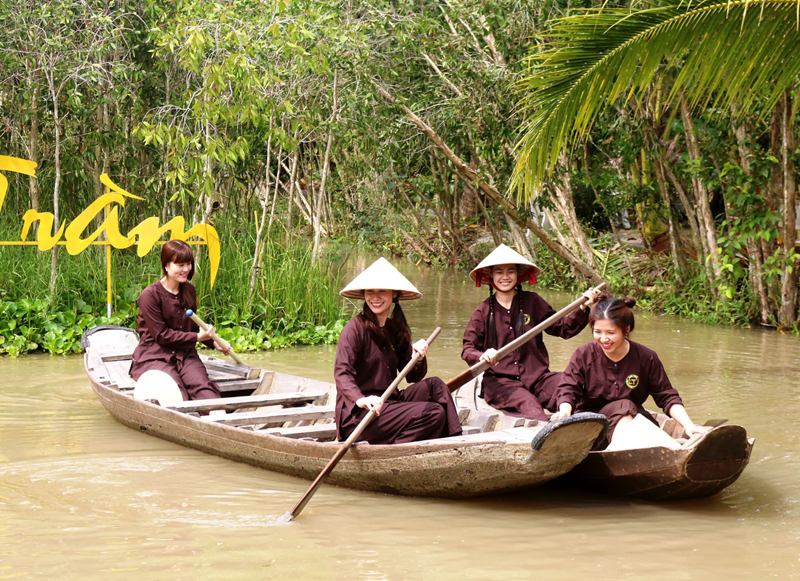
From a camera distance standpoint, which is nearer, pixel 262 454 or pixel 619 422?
pixel 619 422

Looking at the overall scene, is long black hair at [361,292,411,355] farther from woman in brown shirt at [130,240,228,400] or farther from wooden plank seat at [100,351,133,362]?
wooden plank seat at [100,351,133,362]

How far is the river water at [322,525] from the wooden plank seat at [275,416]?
274 mm

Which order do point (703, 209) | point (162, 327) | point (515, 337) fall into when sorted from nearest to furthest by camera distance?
1. point (515, 337)
2. point (162, 327)
3. point (703, 209)

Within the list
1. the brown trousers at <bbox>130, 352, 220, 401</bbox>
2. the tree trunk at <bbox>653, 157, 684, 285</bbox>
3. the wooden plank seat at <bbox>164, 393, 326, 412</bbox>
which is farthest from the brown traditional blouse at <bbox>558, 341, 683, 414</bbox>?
the tree trunk at <bbox>653, 157, 684, 285</bbox>

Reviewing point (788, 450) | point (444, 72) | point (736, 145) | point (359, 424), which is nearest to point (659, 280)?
point (736, 145)

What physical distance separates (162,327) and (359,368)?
1970 mm

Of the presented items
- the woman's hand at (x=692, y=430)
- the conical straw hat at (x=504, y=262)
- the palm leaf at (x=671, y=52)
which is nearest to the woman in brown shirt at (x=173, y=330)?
the conical straw hat at (x=504, y=262)

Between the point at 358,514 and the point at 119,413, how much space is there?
254 cm

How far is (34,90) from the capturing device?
33.3 ft

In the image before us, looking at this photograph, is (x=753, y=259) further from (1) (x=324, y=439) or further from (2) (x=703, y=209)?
(1) (x=324, y=439)

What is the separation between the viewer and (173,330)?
673 cm

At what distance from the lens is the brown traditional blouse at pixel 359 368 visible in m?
5.11

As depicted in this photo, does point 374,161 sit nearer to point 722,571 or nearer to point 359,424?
point 359,424

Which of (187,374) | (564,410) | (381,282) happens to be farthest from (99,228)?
(564,410)
